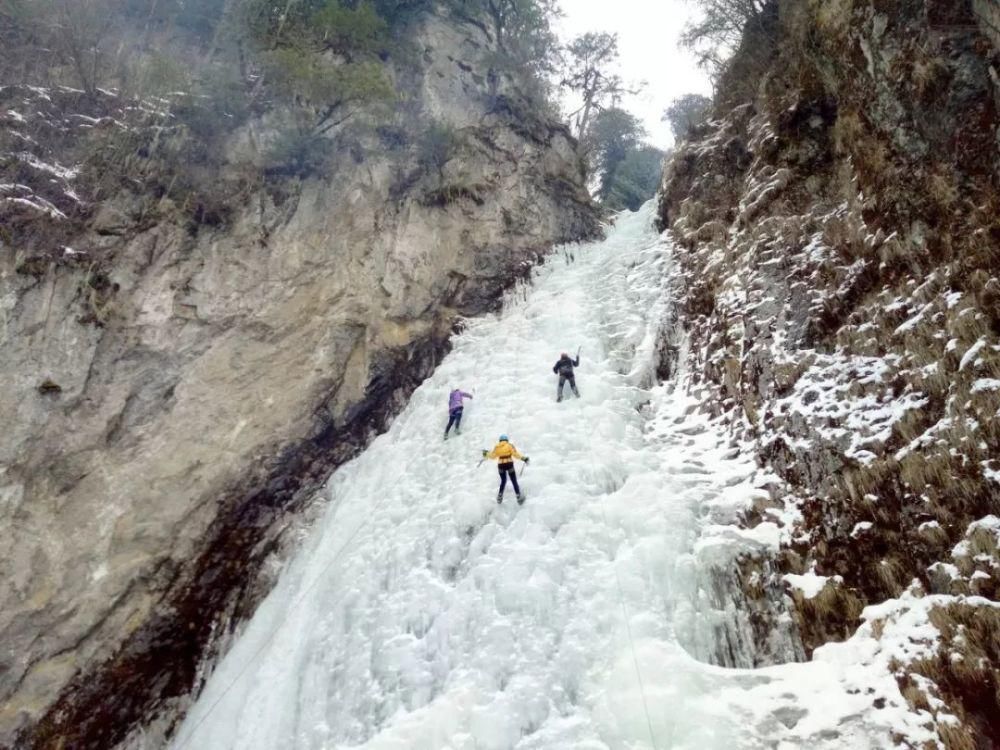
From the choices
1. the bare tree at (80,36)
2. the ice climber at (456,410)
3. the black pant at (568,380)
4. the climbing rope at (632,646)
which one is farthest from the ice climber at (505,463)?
the bare tree at (80,36)

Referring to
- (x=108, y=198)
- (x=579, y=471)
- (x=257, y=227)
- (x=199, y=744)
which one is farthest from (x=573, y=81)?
(x=199, y=744)

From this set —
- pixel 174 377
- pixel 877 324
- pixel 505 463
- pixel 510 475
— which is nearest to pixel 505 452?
pixel 505 463

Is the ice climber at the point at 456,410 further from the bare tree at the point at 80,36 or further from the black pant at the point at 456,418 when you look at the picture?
the bare tree at the point at 80,36

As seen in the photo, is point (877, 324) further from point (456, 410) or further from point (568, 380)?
point (456, 410)

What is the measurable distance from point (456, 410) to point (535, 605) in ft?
14.5

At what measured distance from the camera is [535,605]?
688 centimetres

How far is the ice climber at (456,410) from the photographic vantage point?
35.1 feet

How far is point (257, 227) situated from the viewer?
12.8m

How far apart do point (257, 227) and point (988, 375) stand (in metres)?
12.0

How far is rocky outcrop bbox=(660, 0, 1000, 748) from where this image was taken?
17.3ft

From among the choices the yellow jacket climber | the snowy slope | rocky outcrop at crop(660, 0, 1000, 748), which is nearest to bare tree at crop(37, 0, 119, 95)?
the snowy slope

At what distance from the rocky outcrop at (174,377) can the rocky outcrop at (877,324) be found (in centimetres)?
624

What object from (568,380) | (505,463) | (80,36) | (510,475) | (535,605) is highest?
(80,36)

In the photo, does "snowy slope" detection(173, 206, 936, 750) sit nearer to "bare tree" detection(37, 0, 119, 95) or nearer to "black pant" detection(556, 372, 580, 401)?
"black pant" detection(556, 372, 580, 401)
